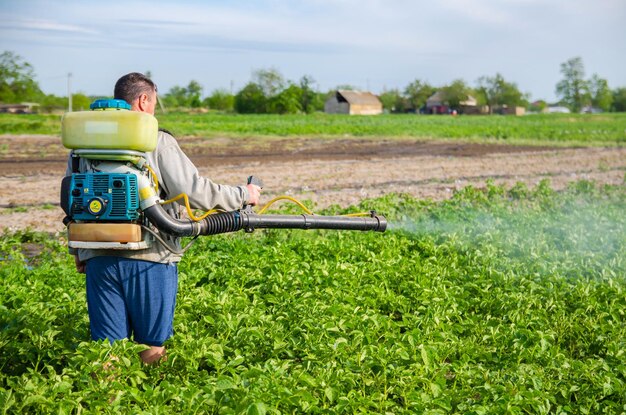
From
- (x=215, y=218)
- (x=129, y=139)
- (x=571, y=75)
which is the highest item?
(x=571, y=75)

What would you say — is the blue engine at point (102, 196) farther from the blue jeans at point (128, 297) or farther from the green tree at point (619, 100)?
the green tree at point (619, 100)

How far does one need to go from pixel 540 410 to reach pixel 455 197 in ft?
22.0

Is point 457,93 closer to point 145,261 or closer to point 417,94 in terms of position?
point 417,94

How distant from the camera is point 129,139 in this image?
320 centimetres

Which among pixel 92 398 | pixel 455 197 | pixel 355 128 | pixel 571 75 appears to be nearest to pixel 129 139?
pixel 92 398

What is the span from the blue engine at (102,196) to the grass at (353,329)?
64cm

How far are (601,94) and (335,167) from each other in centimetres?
9199

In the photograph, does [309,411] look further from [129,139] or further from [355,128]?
[355,128]

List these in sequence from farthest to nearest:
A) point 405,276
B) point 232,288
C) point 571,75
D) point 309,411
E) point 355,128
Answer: point 571,75 < point 355,128 < point 405,276 < point 232,288 < point 309,411

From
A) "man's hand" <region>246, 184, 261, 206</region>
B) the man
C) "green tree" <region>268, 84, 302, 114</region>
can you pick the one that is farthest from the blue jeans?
"green tree" <region>268, 84, 302, 114</region>

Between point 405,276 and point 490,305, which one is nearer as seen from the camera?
point 490,305

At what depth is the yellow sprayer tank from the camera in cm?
319

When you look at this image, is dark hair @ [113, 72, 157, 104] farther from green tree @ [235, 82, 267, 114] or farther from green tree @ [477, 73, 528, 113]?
green tree @ [477, 73, 528, 113]

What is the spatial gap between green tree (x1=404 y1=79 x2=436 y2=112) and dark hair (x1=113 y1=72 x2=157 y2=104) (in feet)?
289
